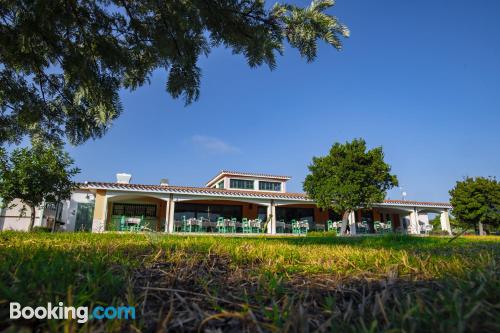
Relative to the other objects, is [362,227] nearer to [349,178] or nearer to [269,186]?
[349,178]

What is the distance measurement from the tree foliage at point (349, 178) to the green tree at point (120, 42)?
17738mm

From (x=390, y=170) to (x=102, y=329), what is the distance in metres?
22.3

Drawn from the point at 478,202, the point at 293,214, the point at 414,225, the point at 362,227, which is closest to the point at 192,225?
the point at 293,214

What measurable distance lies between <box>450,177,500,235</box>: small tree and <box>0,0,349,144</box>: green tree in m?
29.5

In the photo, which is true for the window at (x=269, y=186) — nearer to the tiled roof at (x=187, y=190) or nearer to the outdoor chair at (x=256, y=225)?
the tiled roof at (x=187, y=190)

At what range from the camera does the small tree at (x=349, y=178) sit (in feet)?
64.3

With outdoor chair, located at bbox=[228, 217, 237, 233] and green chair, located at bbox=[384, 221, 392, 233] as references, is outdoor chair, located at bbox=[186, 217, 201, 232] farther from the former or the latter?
green chair, located at bbox=[384, 221, 392, 233]

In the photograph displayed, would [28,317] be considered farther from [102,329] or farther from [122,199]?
[122,199]

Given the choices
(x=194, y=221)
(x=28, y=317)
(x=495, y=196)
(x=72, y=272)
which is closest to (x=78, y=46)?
(x=72, y=272)

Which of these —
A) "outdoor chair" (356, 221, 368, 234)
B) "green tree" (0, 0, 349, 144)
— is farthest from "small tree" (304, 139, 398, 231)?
"green tree" (0, 0, 349, 144)

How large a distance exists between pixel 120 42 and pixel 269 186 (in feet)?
76.3

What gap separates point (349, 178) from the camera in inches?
787

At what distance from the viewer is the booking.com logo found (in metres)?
0.92

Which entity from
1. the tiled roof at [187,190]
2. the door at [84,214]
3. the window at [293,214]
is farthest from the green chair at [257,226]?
the door at [84,214]
